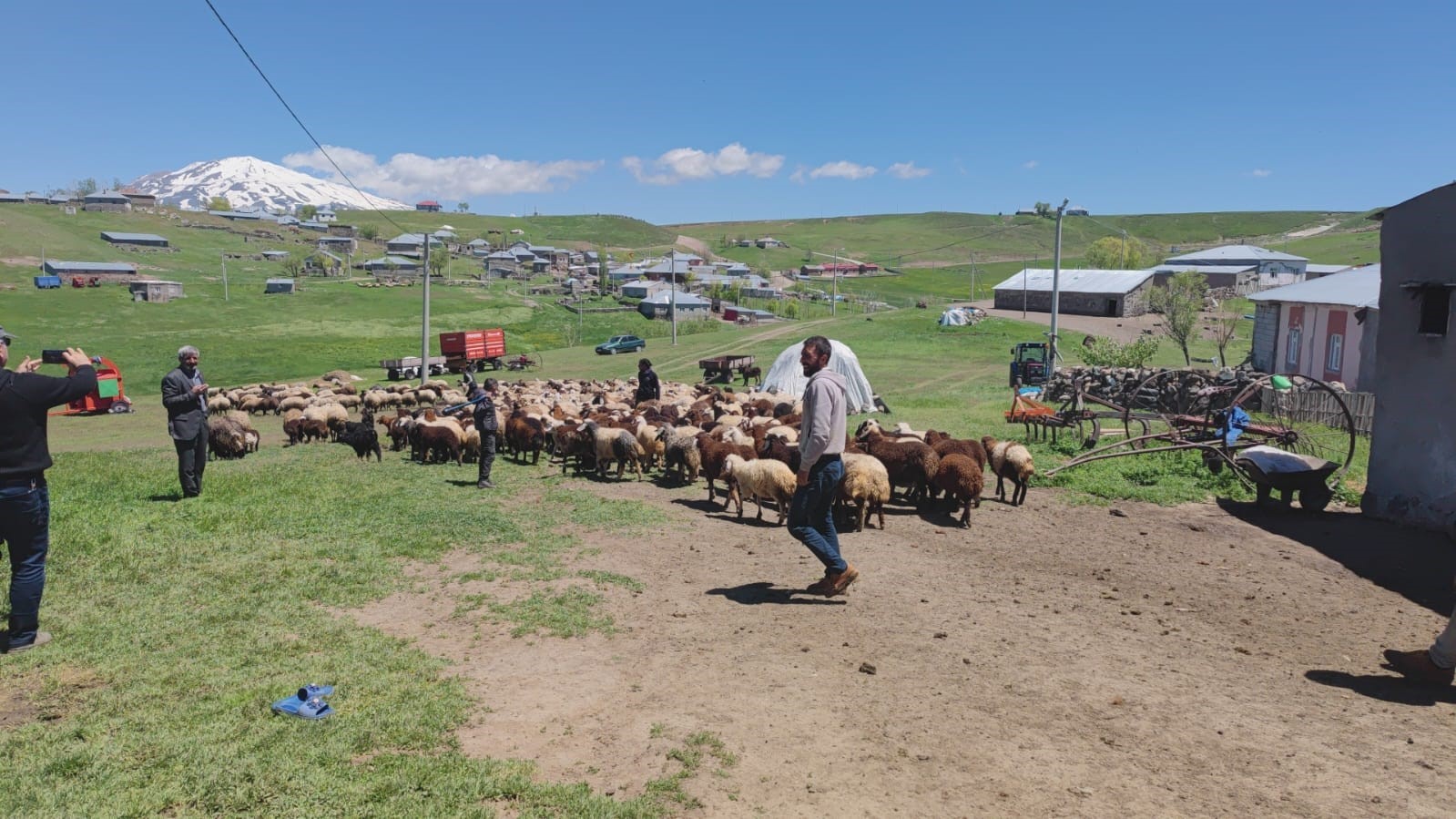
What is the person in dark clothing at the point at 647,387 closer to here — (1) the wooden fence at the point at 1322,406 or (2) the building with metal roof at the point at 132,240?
(1) the wooden fence at the point at 1322,406

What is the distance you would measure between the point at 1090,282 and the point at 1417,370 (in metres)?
65.1

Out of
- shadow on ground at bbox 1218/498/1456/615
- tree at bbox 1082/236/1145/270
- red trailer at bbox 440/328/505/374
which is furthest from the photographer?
tree at bbox 1082/236/1145/270

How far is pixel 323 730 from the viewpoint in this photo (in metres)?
5.35

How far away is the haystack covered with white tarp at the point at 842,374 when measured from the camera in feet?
87.9

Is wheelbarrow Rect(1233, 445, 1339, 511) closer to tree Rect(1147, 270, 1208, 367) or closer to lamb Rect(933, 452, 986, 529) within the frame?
lamb Rect(933, 452, 986, 529)

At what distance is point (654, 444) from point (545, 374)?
31.3m

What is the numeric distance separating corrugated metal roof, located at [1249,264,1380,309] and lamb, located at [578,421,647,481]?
85.0 ft

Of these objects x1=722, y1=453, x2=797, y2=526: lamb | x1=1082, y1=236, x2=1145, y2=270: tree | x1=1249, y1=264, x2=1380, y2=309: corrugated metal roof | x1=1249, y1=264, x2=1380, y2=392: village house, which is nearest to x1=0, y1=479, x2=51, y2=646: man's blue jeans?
x1=722, y1=453, x2=797, y2=526: lamb

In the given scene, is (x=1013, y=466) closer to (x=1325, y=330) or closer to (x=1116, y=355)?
(x=1116, y=355)

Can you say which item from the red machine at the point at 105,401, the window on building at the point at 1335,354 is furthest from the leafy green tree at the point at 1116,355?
the red machine at the point at 105,401

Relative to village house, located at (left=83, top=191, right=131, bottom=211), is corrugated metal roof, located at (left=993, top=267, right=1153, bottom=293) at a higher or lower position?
lower

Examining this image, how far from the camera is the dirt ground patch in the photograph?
505 centimetres

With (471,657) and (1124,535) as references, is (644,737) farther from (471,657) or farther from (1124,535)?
(1124,535)

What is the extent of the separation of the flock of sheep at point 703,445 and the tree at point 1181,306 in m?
26.4
